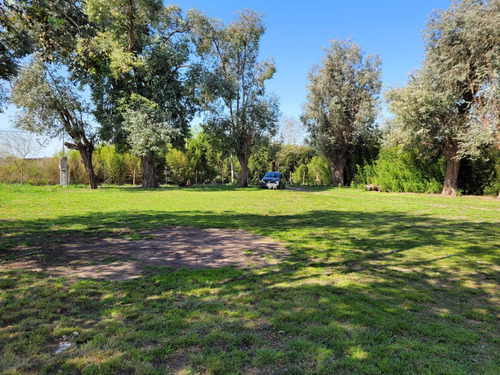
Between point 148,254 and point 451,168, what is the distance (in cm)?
1779

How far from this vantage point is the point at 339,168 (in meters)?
27.5

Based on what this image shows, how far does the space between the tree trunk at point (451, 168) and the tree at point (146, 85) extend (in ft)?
52.9

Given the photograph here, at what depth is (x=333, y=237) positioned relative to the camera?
6207mm

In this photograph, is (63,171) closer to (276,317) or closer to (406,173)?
(276,317)

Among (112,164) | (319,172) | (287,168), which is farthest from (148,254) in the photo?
(287,168)

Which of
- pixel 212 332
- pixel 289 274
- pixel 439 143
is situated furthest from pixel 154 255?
pixel 439 143

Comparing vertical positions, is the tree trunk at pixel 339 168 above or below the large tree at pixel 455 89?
below

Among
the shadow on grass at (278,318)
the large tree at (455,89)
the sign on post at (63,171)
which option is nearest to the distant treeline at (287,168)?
the large tree at (455,89)

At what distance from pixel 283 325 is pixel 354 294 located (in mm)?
1104

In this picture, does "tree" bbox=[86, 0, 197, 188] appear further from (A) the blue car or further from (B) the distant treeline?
(A) the blue car

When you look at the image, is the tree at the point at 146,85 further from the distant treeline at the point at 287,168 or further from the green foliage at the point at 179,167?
the green foliage at the point at 179,167

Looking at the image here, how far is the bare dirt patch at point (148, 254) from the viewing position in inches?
157

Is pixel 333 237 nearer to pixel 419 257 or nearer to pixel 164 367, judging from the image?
pixel 419 257

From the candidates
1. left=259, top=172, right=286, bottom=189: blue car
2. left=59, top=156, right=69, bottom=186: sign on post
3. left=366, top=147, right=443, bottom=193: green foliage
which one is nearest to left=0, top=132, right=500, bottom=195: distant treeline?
left=366, top=147, right=443, bottom=193: green foliage
